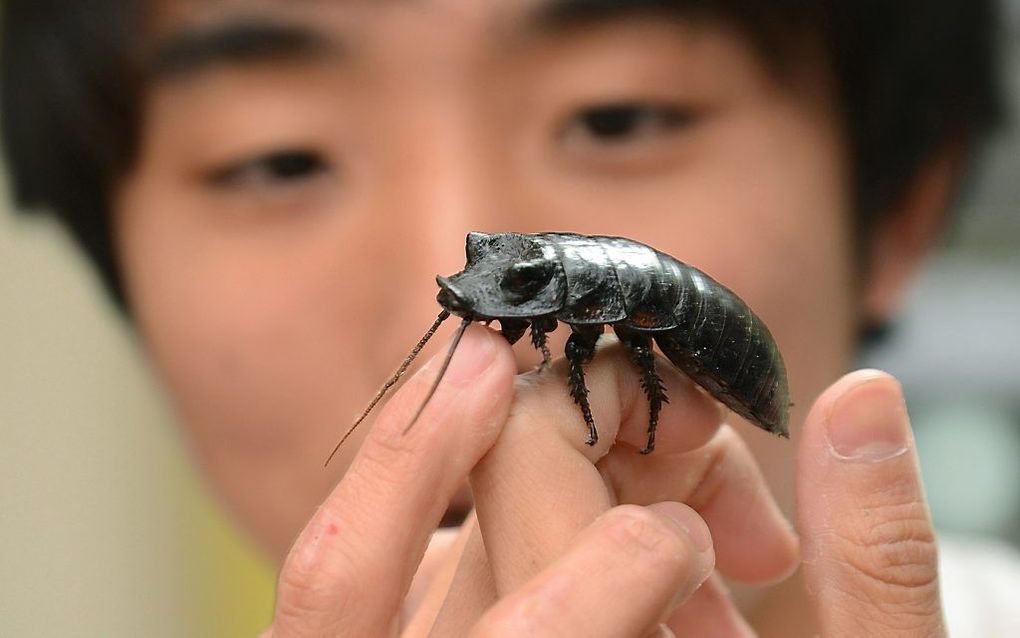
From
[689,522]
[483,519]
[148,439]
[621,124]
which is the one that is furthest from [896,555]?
[148,439]

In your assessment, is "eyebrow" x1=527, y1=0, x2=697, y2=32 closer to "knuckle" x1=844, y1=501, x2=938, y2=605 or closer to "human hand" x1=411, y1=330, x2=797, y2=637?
"human hand" x1=411, y1=330, x2=797, y2=637

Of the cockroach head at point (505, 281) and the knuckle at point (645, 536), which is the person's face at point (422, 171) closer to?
the cockroach head at point (505, 281)

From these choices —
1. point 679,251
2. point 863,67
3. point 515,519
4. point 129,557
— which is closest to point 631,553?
point 515,519

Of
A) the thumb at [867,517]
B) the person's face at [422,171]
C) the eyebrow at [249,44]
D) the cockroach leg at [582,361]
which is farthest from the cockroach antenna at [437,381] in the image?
the eyebrow at [249,44]

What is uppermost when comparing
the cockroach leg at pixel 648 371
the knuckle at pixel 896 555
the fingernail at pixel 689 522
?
Result: the cockroach leg at pixel 648 371

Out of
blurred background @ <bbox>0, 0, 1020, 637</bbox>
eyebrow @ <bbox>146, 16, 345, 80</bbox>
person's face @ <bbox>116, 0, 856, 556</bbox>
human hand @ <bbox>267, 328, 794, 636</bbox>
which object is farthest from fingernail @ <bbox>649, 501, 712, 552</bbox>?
blurred background @ <bbox>0, 0, 1020, 637</bbox>

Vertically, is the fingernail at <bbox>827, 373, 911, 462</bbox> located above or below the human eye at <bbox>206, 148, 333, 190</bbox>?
below
